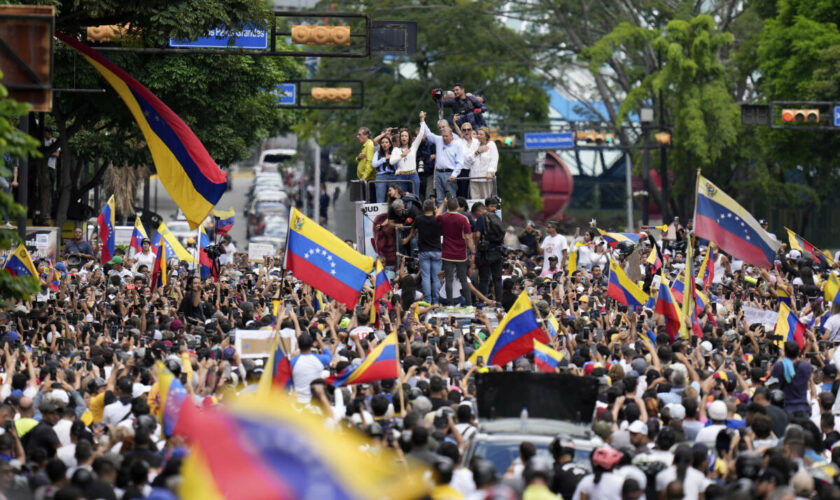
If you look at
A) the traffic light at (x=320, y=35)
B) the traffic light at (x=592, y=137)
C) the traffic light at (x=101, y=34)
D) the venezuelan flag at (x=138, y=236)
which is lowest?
the venezuelan flag at (x=138, y=236)

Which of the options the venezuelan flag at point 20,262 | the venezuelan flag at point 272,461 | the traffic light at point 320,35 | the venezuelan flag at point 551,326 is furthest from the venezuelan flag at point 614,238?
the venezuelan flag at point 272,461

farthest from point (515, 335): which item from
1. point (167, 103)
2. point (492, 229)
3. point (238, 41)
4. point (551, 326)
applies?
point (167, 103)

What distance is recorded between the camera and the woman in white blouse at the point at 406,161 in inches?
901

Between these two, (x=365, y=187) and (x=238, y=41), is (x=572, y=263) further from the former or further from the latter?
(x=238, y=41)

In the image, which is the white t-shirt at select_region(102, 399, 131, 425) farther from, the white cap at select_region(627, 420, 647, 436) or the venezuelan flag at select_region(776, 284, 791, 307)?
the venezuelan flag at select_region(776, 284, 791, 307)

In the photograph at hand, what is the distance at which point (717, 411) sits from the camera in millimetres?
11867

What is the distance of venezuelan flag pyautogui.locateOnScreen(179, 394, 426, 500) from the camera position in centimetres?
726

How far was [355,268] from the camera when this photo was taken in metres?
17.2

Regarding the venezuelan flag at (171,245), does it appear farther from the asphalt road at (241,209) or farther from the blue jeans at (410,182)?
the asphalt road at (241,209)

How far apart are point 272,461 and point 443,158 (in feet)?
52.0

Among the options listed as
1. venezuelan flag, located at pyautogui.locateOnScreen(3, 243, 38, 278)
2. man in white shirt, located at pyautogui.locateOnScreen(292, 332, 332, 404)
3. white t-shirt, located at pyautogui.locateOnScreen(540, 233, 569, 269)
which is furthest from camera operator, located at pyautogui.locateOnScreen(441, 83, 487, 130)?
man in white shirt, located at pyautogui.locateOnScreen(292, 332, 332, 404)

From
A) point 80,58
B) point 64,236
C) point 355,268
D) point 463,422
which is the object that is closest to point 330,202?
point 64,236

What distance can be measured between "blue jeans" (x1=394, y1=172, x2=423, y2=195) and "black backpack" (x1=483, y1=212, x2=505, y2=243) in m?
Answer: 2.97

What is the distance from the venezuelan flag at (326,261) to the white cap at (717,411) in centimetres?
613
